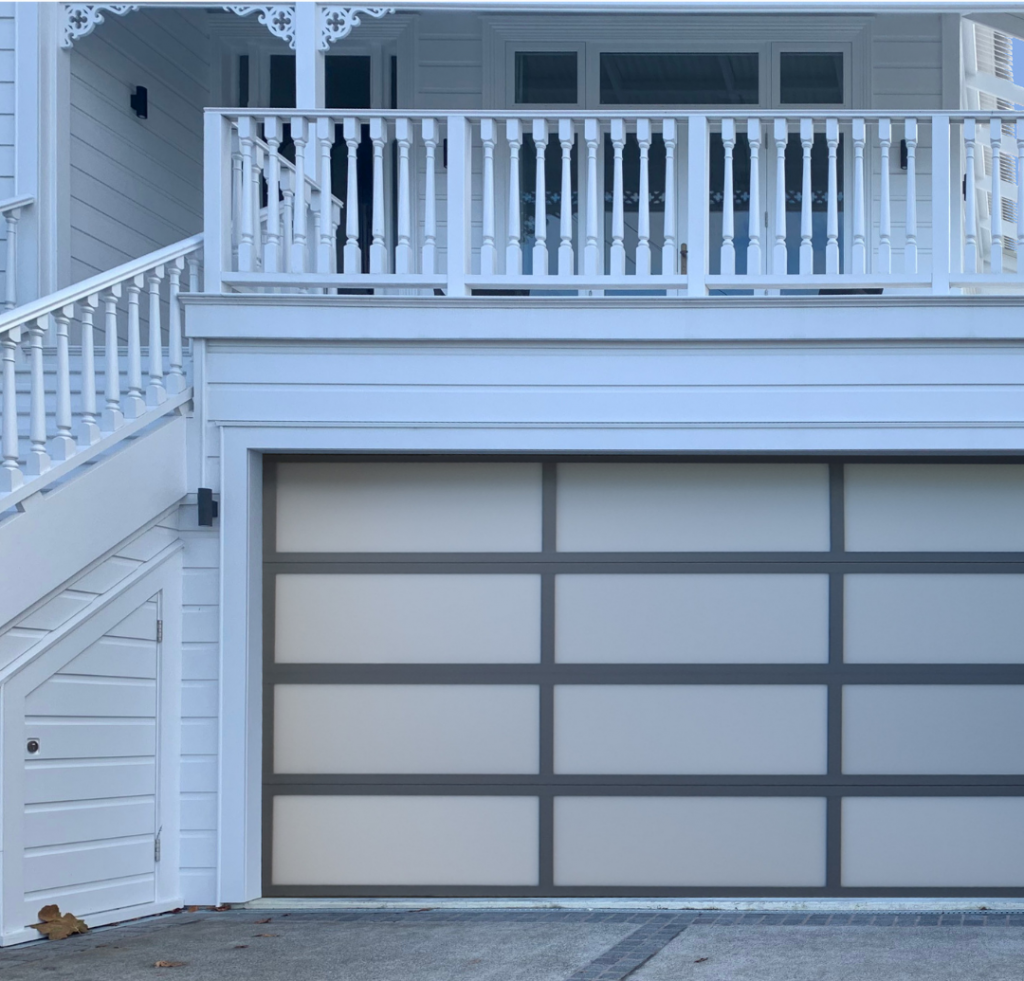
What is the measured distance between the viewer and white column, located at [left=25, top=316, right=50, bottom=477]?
5391mm

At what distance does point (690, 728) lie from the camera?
6297 mm

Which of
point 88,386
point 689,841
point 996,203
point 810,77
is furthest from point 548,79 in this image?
point 689,841

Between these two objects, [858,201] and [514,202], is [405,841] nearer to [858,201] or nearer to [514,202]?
[514,202]

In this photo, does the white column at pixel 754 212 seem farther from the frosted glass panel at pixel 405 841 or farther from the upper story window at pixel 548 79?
the upper story window at pixel 548 79

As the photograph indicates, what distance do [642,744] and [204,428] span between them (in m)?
2.58

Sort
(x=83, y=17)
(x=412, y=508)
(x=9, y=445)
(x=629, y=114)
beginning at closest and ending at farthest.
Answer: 1. (x=9, y=445)
2. (x=629, y=114)
3. (x=412, y=508)
4. (x=83, y=17)

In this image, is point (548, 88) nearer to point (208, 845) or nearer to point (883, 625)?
point (883, 625)

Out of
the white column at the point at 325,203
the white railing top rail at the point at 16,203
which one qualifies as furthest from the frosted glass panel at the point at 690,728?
the white railing top rail at the point at 16,203

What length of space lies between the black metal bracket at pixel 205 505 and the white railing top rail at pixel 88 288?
1.03 m

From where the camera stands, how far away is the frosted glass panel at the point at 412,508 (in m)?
6.42

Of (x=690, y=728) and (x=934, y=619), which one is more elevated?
(x=934, y=619)

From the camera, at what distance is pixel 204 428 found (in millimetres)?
6270

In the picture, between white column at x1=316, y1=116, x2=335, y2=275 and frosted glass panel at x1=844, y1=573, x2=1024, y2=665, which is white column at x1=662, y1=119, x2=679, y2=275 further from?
frosted glass panel at x1=844, y1=573, x2=1024, y2=665

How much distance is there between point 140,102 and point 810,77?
4469mm
